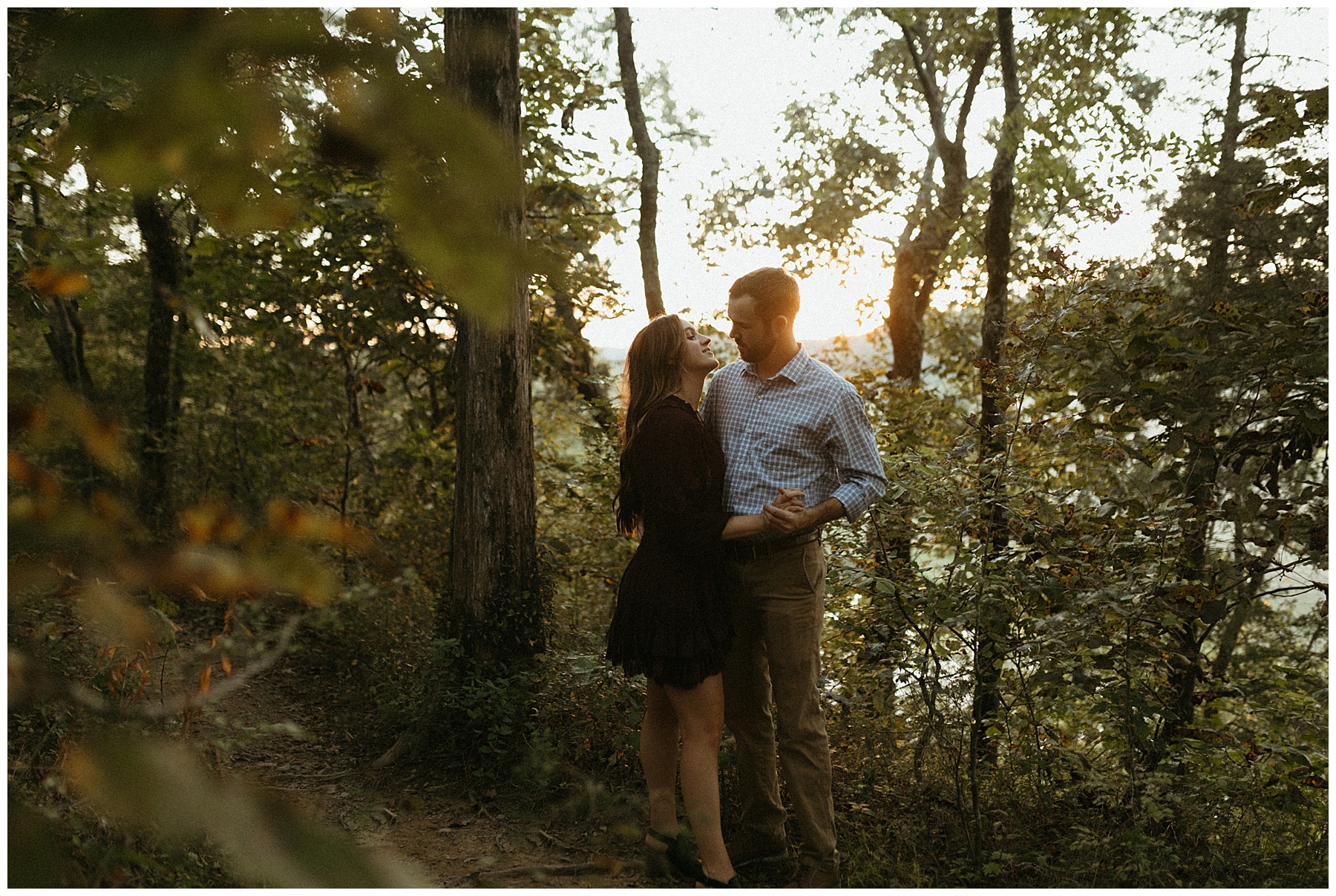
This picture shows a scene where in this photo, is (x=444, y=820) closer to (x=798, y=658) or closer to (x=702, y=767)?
(x=702, y=767)

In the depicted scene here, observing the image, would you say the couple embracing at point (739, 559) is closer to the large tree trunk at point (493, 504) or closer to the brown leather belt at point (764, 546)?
the brown leather belt at point (764, 546)

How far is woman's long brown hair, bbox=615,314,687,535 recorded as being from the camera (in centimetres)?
277

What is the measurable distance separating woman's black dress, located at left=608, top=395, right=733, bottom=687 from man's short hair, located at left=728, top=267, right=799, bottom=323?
47 cm

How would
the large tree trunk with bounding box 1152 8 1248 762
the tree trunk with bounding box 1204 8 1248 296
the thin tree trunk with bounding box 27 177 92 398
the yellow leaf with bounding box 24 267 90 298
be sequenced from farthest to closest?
1. the tree trunk with bounding box 1204 8 1248 296
2. the thin tree trunk with bounding box 27 177 92 398
3. the large tree trunk with bounding box 1152 8 1248 762
4. the yellow leaf with bounding box 24 267 90 298

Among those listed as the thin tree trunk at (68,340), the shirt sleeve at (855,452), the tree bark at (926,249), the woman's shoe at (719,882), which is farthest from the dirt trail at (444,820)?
the tree bark at (926,249)

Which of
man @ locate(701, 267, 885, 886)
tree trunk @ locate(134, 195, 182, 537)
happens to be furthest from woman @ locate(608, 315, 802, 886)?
tree trunk @ locate(134, 195, 182, 537)

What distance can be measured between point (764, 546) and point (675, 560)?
1.03ft

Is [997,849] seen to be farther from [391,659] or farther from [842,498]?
[391,659]

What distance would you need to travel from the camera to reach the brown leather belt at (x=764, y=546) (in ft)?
9.05

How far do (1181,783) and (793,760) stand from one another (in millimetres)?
1630

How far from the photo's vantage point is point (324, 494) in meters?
6.52

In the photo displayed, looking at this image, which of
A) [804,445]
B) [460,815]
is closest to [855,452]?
[804,445]

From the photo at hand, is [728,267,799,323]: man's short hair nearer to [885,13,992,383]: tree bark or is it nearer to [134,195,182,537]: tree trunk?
[134,195,182,537]: tree trunk

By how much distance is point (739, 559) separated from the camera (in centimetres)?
281
